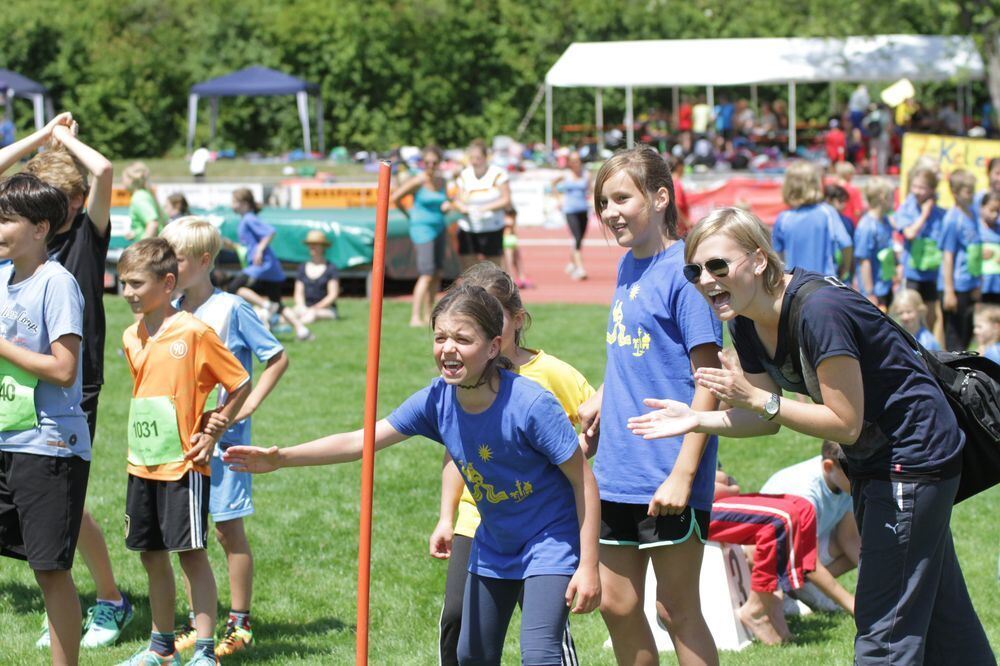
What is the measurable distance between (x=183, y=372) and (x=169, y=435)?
24 cm

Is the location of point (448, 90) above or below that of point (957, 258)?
below

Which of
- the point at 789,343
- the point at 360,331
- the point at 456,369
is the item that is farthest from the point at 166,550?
the point at 360,331

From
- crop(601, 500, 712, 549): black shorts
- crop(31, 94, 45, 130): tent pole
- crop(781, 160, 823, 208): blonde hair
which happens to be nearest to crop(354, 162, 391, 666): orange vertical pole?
crop(601, 500, 712, 549): black shorts

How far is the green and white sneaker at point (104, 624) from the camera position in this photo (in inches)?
216

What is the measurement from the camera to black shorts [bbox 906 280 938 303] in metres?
11.7

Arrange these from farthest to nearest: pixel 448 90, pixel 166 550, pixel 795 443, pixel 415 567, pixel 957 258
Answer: pixel 448 90, pixel 957 258, pixel 795 443, pixel 415 567, pixel 166 550

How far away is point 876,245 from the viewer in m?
11.7

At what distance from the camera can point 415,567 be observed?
21.3ft

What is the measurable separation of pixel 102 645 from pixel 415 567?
1605 millimetres

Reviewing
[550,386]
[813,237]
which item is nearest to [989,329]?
[813,237]

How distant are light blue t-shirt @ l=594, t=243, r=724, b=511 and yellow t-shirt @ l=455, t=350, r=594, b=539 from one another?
0.32 meters

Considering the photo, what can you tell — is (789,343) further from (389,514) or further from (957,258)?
(957,258)

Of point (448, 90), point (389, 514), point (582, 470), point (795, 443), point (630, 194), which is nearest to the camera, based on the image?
point (582, 470)

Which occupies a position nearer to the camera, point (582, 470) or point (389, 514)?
point (582, 470)
